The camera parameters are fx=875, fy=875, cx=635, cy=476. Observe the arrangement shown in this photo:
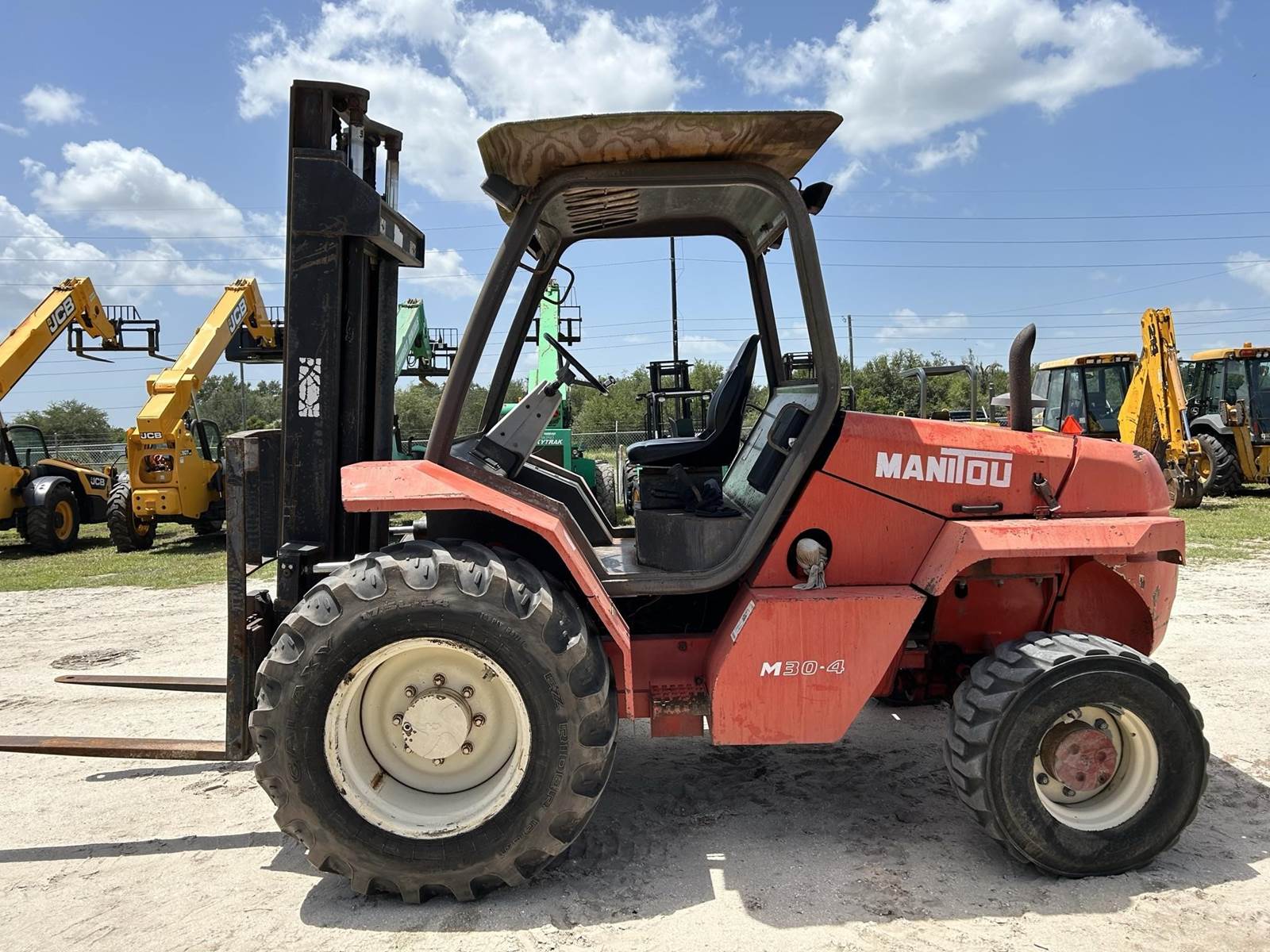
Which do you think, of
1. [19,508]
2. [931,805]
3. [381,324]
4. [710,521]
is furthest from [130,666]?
[19,508]

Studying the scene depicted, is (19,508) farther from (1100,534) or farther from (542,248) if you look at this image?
(1100,534)

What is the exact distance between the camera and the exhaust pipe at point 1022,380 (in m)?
3.69

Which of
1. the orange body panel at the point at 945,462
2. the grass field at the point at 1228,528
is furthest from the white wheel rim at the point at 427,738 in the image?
the grass field at the point at 1228,528

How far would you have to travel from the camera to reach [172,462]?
46.8ft

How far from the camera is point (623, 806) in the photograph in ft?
13.2

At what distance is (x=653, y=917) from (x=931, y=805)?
1.56m

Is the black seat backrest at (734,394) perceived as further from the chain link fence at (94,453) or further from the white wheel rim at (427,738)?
the chain link fence at (94,453)

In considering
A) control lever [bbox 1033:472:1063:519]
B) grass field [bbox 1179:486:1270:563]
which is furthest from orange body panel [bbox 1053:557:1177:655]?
grass field [bbox 1179:486:1270:563]

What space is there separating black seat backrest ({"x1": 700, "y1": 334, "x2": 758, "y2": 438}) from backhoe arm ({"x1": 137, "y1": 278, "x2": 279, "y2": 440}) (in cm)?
1250

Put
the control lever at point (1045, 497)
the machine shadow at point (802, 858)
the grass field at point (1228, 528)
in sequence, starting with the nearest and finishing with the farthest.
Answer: the machine shadow at point (802, 858) < the control lever at point (1045, 497) < the grass field at point (1228, 528)

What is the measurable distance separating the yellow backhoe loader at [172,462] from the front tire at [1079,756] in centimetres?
1324

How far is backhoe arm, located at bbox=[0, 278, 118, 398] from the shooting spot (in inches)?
583

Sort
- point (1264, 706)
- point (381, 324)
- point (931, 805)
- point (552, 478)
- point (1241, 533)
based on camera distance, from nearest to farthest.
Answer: point (931, 805)
point (381, 324)
point (552, 478)
point (1264, 706)
point (1241, 533)

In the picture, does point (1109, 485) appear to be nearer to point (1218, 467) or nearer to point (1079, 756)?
point (1079, 756)
